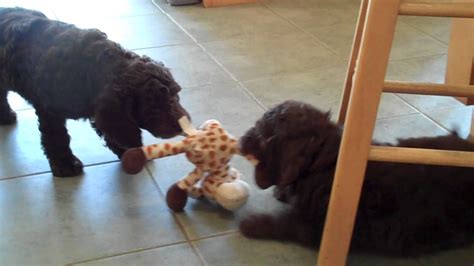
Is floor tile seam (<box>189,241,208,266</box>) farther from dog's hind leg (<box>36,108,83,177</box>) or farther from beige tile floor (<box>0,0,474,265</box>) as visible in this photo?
dog's hind leg (<box>36,108,83,177</box>)

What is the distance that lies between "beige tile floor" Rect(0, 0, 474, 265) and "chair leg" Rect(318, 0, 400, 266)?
0.42 feet

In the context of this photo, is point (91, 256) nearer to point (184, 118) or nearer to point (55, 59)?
point (184, 118)

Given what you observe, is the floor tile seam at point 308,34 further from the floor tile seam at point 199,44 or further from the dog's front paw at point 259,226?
the dog's front paw at point 259,226

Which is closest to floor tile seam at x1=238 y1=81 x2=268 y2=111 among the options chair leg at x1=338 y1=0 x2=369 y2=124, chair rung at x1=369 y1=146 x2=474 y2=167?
chair leg at x1=338 y1=0 x2=369 y2=124

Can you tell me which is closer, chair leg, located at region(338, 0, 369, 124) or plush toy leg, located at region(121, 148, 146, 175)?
plush toy leg, located at region(121, 148, 146, 175)

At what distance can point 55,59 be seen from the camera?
4.70 feet

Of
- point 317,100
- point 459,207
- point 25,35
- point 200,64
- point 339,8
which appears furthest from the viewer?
point 339,8

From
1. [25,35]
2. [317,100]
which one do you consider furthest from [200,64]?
[25,35]

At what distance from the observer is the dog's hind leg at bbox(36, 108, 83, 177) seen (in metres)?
1.51

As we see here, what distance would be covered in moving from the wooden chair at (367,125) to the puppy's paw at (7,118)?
0.99 m

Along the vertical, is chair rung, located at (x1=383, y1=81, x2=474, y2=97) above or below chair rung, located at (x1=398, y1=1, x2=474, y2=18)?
below

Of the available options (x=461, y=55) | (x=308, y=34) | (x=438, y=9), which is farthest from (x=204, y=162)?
(x=308, y=34)

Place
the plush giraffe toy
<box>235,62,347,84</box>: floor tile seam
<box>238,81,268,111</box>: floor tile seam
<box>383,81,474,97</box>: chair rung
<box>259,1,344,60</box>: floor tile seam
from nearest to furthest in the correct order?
<box>383,81,474,97</box>: chair rung, the plush giraffe toy, <box>238,81,268,111</box>: floor tile seam, <box>235,62,347,84</box>: floor tile seam, <box>259,1,344,60</box>: floor tile seam

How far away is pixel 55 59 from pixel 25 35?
0.46ft
